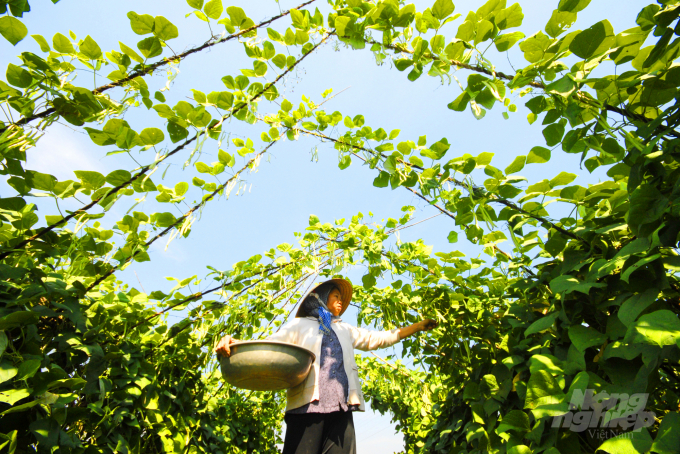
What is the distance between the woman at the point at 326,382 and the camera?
163 centimetres

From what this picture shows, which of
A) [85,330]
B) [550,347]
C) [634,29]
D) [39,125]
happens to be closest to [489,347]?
[550,347]

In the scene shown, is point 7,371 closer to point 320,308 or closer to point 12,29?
point 12,29

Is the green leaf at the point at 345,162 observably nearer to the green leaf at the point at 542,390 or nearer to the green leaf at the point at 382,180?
the green leaf at the point at 382,180

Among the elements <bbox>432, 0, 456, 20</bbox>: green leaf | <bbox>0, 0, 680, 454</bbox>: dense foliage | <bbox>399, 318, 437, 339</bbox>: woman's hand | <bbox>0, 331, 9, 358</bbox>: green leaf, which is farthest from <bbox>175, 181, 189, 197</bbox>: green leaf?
<bbox>399, 318, 437, 339</bbox>: woman's hand

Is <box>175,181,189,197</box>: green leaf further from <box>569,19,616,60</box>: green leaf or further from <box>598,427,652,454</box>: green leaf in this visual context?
<box>598,427,652,454</box>: green leaf

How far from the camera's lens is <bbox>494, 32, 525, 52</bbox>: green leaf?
41.9 inches

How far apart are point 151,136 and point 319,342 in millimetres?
1124

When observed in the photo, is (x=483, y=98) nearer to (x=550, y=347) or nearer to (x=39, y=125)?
(x=550, y=347)

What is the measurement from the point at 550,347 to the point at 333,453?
3.15 feet

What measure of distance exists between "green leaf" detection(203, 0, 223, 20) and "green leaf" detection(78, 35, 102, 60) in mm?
333

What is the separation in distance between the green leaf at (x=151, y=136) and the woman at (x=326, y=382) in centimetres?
78

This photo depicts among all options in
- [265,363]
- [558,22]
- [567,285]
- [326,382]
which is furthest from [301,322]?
[558,22]

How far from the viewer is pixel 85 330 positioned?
146cm

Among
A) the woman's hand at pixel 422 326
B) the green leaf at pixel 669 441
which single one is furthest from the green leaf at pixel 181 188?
the green leaf at pixel 669 441
